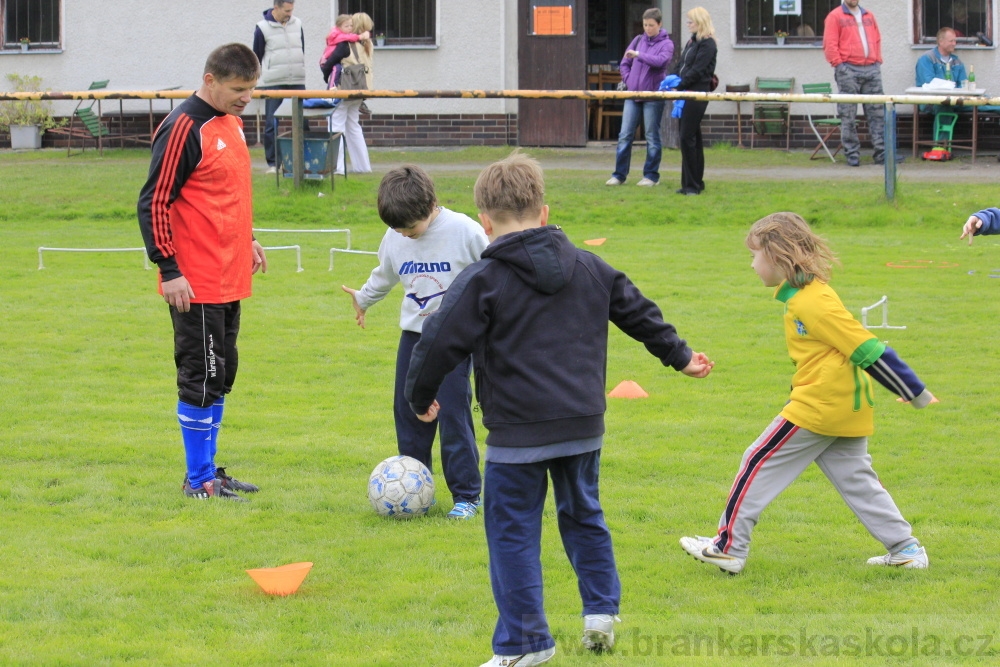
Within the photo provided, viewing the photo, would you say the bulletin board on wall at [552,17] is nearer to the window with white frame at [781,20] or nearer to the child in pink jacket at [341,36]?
the window with white frame at [781,20]

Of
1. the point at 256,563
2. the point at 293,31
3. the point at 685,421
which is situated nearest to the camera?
the point at 256,563

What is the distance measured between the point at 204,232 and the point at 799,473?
292 centimetres

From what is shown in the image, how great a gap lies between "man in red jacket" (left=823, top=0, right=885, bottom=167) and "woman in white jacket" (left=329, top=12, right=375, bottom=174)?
690 centimetres

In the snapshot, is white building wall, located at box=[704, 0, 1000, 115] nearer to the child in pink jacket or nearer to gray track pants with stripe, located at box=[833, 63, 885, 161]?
gray track pants with stripe, located at box=[833, 63, 885, 161]

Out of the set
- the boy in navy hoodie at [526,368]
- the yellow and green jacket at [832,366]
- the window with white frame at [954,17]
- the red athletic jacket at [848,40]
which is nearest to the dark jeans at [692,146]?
the red athletic jacket at [848,40]

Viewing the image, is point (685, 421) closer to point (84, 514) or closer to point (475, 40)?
point (84, 514)

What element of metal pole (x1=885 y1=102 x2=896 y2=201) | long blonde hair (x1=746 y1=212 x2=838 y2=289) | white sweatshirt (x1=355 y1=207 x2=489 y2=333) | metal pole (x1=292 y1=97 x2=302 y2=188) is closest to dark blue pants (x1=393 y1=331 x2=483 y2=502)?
white sweatshirt (x1=355 y1=207 x2=489 y2=333)

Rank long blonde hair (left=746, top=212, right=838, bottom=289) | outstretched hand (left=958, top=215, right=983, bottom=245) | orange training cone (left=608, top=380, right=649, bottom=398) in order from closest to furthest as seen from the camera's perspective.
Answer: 1. long blonde hair (left=746, top=212, right=838, bottom=289)
2. outstretched hand (left=958, top=215, right=983, bottom=245)
3. orange training cone (left=608, top=380, right=649, bottom=398)

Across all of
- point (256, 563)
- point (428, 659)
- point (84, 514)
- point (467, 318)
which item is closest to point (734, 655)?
point (428, 659)

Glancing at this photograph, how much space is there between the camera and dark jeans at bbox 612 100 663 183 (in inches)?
618

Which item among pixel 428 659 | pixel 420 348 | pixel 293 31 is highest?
pixel 293 31

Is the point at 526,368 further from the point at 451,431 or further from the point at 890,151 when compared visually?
the point at 890,151

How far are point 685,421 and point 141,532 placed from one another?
3.31 m

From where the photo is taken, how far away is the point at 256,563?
5.20 meters
